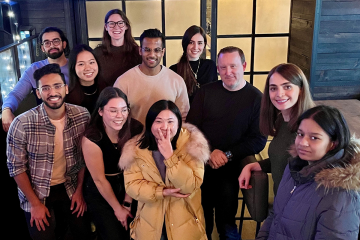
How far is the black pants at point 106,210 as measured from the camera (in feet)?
6.86

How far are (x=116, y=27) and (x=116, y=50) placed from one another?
0.18 metres

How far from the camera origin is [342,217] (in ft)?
4.30

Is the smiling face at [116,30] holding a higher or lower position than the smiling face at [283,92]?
higher

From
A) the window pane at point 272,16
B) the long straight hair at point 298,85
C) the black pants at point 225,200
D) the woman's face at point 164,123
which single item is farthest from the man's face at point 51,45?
the window pane at point 272,16

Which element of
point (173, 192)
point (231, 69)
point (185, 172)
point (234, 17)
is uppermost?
point (234, 17)

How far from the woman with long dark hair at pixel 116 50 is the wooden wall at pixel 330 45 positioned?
2317 millimetres

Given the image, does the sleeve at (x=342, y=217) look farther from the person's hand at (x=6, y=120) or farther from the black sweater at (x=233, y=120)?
the person's hand at (x=6, y=120)

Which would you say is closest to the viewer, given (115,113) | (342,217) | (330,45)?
(342,217)

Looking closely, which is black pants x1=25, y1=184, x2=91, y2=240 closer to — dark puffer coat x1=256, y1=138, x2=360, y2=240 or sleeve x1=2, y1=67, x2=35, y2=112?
sleeve x1=2, y1=67, x2=35, y2=112

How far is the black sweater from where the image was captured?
7.27ft

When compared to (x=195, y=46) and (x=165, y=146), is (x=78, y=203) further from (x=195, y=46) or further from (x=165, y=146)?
(x=195, y=46)

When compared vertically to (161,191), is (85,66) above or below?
above

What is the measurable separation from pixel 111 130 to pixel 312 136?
117cm

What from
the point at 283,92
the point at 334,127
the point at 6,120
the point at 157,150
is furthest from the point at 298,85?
the point at 6,120
